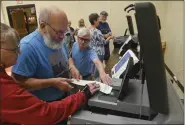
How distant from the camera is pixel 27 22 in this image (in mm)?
3988

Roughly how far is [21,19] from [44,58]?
2.98 meters

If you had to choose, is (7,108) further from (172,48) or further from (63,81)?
(172,48)

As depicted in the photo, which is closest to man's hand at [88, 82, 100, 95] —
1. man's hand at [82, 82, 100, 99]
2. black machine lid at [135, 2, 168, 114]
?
man's hand at [82, 82, 100, 99]

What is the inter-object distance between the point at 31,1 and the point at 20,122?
18.3 ft

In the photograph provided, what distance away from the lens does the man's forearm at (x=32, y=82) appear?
124cm

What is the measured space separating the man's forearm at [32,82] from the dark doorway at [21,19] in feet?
9.16

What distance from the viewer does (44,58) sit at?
132 cm

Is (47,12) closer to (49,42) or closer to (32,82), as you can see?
(49,42)

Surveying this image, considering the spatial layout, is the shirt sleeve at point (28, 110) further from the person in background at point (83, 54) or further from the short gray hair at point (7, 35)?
the person in background at point (83, 54)

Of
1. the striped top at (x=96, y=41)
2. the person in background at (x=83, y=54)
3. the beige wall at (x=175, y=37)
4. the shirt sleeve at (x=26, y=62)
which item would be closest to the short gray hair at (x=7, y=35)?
the shirt sleeve at (x=26, y=62)

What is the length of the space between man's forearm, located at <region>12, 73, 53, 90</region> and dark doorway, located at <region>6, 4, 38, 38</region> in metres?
2.79

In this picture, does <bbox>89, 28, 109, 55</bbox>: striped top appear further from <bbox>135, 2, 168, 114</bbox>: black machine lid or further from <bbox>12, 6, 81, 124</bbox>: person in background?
<bbox>135, 2, 168, 114</bbox>: black machine lid

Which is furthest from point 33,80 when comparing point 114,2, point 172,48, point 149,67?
point 114,2

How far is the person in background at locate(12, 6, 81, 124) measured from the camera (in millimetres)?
1235
